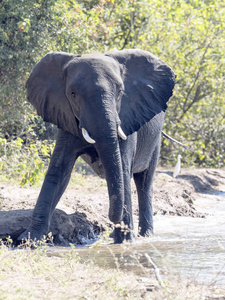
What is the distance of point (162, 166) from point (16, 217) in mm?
9125

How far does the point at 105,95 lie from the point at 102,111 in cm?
20

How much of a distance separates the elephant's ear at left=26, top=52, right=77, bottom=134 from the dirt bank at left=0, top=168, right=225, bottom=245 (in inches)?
51.3

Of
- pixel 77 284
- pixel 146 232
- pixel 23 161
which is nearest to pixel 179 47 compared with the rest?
pixel 23 161

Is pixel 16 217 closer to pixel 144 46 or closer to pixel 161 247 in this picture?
pixel 161 247

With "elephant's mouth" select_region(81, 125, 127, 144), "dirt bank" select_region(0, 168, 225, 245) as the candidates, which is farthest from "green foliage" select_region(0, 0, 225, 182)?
"elephant's mouth" select_region(81, 125, 127, 144)

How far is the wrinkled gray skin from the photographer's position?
6.00 meters

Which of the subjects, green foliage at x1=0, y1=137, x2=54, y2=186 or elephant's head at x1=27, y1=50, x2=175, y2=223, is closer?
elephant's head at x1=27, y1=50, x2=175, y2=223

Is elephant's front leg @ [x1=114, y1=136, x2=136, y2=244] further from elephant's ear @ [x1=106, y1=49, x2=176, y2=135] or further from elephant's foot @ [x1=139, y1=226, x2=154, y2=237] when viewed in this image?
elephant's foot @ [x1=139, y1=226, x2=154, y2=237]

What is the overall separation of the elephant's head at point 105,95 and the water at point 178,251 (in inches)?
20.8

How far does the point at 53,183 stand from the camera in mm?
6711

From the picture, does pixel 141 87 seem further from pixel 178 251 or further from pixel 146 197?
pixel 178 251

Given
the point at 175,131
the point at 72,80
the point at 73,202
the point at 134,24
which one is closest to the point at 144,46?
the point at 134,24

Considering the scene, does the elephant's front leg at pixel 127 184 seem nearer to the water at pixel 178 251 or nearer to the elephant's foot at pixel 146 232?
the water at pixel 178 251

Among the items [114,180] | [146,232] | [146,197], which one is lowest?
[146,232]
